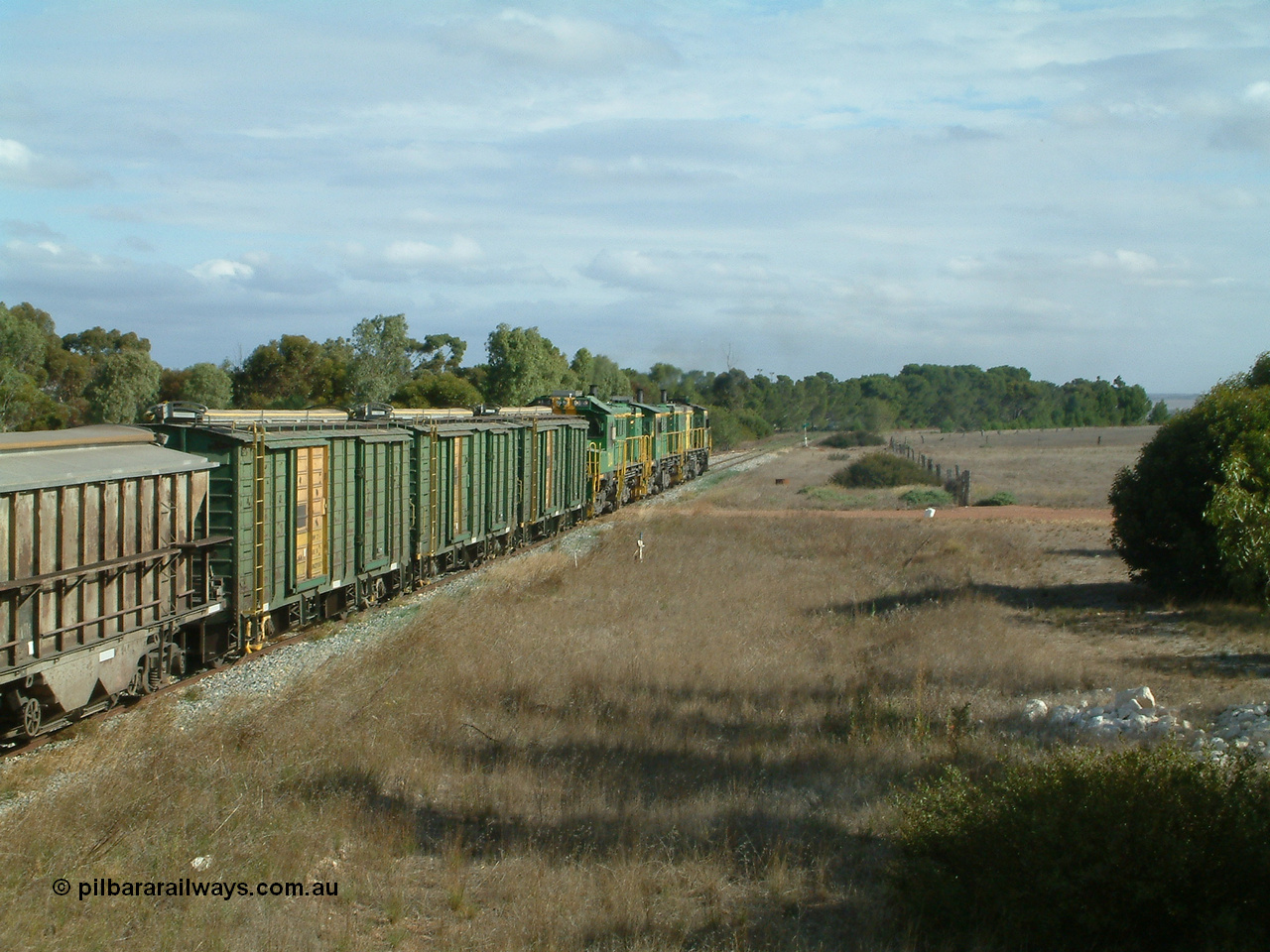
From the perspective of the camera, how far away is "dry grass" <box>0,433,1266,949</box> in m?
6.39

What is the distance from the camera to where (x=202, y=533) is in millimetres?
11914

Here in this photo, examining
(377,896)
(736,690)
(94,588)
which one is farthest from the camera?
(736,690)

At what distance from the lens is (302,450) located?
13.7 m

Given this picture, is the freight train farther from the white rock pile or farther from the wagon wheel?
the white rock pile

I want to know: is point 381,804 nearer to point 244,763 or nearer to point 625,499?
point 244,763

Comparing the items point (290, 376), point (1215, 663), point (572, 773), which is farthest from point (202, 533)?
point (290, 376)

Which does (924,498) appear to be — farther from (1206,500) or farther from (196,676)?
(196,676)

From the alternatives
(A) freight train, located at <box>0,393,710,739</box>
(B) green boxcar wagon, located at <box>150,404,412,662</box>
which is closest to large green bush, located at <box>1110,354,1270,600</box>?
(A) freight train, located at <box>0,393,710,739</box>

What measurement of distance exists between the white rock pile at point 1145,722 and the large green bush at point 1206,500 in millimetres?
7335

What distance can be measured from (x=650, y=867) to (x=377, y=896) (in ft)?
6.33

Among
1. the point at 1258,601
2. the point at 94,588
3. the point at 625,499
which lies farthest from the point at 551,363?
the point at 94,588

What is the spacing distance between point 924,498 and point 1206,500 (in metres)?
24.2

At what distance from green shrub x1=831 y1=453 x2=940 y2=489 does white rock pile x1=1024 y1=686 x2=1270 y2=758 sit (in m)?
39.3

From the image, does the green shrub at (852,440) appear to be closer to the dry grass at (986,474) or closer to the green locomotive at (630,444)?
the dry grass at (986,474)
